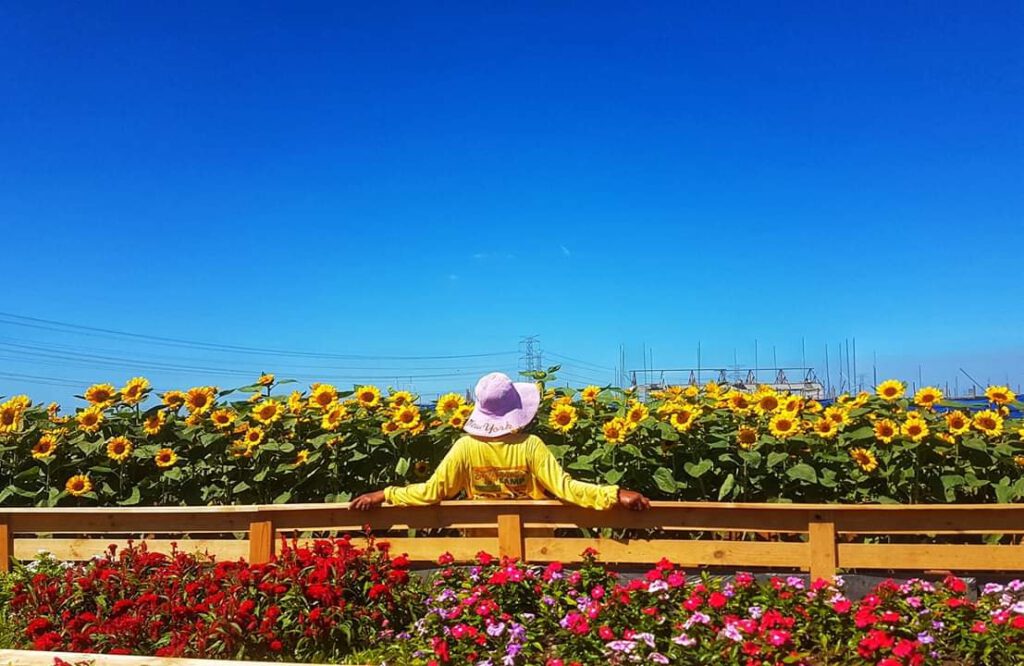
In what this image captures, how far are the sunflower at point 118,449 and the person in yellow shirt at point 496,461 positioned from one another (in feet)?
6.53

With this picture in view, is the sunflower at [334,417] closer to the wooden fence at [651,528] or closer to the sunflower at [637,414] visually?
the wooden fence at [651,528]

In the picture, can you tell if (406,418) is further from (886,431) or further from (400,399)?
(886,431)

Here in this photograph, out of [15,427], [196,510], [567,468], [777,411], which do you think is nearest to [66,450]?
[15,427]

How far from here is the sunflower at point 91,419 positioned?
18.6ft

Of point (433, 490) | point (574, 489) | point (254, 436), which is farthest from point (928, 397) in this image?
point (254, 436)

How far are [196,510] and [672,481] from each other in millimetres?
2774

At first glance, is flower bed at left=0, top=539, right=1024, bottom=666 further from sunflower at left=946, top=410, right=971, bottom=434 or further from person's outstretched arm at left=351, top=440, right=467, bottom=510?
sunflower at left=946, top=410, right=971, bottom=434

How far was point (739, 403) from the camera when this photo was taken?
5.03 m

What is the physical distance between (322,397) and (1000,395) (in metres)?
4.35

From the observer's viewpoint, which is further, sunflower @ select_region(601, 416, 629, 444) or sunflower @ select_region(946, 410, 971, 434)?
sunflower @ select_region(601, 416, 629, 444)

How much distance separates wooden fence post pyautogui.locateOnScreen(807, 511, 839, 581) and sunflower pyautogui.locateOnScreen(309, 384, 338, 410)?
3.13 metres

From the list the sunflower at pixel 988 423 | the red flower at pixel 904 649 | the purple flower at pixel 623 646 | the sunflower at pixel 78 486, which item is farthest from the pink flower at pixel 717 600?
the sunflower at pixel 78 486

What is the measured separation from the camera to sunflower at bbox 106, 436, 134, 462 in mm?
5453

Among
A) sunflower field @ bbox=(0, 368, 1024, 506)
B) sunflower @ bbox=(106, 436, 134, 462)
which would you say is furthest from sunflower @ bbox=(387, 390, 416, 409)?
sunflower @ bbox=(106, 436, 134, 462)
